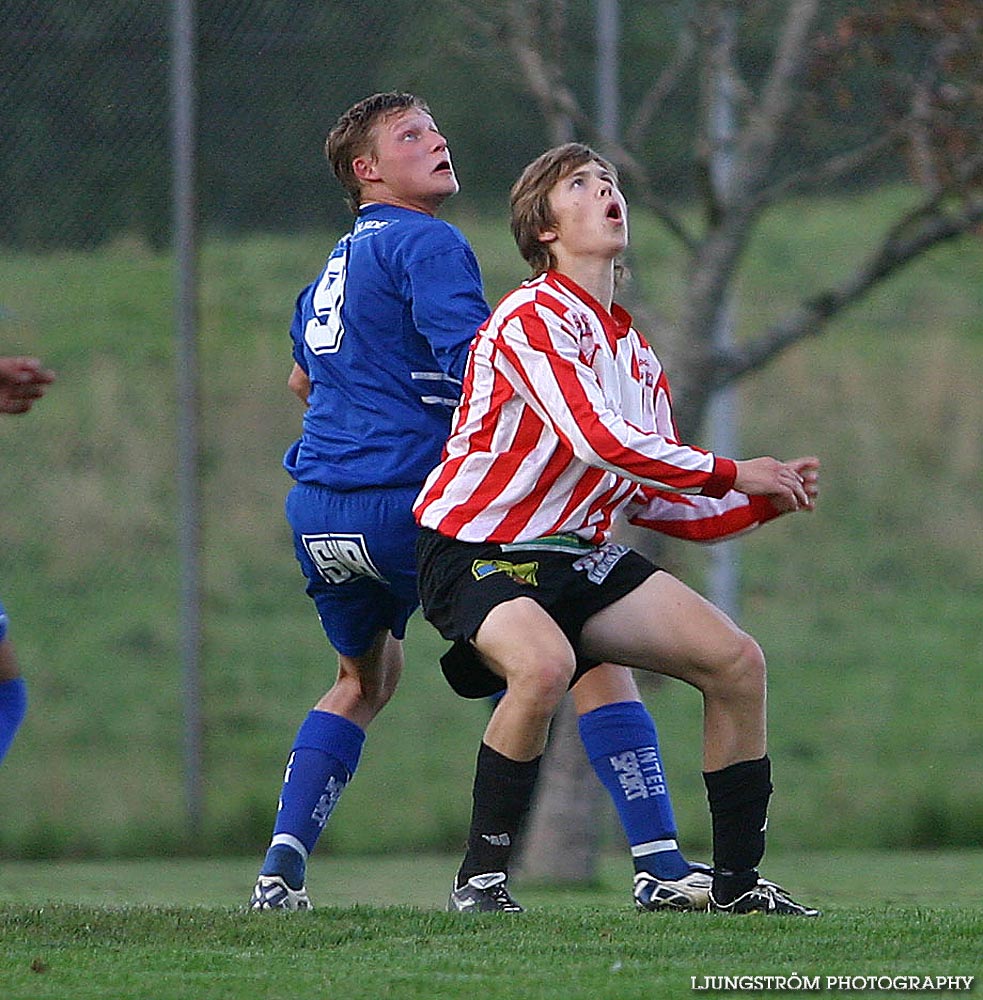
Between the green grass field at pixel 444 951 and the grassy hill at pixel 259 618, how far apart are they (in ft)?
15.6

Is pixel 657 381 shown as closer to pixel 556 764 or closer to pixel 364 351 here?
pixel 364 351

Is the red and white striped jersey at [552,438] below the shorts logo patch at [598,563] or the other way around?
the other way around

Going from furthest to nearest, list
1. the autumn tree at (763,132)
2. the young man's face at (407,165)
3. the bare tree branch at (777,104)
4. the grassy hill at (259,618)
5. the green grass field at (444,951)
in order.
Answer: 1. the grassy hill at (259,618)
2. the bare tree branch at (777,104)
3. the autumn tree at (763,132)
4. the young man's face at (407,165)
5. the green grass field at (444,951)

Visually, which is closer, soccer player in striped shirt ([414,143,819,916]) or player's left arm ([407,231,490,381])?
soccer player in striped shirt ([414,143,819,916])

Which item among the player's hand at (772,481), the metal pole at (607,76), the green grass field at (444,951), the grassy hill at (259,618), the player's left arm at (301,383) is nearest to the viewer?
the green grass field at (444,951)

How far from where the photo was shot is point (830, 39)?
7.54 metres

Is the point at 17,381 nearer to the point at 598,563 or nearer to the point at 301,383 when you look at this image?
the point at 301,383

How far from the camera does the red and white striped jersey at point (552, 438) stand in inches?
163

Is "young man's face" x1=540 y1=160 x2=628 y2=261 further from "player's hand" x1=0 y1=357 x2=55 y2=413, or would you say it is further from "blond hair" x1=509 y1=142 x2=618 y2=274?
"player's hand" x1=0 y1=357 x2=55 y2=413

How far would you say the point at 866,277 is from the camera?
25.3ft

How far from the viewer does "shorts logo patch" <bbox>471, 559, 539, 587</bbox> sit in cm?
425

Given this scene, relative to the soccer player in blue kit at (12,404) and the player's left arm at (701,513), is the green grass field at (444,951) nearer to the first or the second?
the soccer player in blue kit at (12,404)

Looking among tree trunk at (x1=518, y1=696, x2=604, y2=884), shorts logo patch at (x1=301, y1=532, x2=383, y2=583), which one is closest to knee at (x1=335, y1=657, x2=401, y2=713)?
shorts logo patch at (x1=301, y1=532, x2=383, y2=583)

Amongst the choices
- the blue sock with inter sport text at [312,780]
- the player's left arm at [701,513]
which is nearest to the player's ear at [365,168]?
the player's left arm at [701,513]
